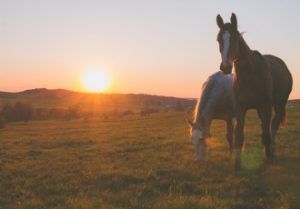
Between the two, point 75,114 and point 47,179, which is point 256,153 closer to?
point 47,179

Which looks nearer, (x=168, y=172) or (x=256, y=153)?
(x=168, y=172)

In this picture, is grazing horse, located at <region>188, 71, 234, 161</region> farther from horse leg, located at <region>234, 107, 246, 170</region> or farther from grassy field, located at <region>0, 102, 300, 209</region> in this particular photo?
horse leg, located at <region>234, 107, 246, 170</region>

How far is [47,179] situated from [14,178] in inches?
46.8

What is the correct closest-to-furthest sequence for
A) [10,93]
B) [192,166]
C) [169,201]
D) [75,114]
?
[169,201], [192,166], [75,114], [10,93]

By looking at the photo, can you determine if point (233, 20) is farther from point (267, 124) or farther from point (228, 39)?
point (267, 124)

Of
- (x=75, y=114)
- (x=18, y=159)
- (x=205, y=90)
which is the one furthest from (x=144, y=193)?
(x=75, y=114)

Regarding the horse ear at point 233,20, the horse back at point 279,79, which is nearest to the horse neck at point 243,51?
the horse ear at point 233,20

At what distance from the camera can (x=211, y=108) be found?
11.6 m

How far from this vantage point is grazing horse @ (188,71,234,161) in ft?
35.1

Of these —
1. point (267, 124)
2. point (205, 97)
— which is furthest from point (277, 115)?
point (267, 124)

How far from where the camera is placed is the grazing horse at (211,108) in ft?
35.1

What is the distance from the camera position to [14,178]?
10.3 metres

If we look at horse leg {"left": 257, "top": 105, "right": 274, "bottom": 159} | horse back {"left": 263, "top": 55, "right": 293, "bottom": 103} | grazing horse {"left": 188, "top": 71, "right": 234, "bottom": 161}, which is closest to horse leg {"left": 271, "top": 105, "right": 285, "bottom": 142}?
horse back {"left": 263, "top": 55, "right": 293, "bottom": 103}

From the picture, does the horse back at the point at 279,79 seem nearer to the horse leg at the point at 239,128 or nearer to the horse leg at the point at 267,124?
the horse leg at the point at 267,124
